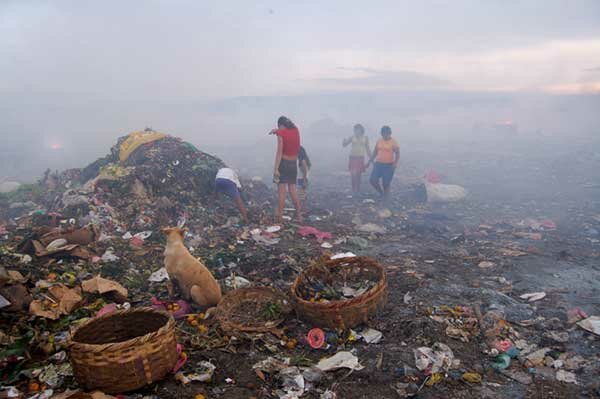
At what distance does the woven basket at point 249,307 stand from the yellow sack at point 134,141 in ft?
21.6

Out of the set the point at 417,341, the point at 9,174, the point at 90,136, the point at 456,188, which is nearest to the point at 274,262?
the point at 417,341

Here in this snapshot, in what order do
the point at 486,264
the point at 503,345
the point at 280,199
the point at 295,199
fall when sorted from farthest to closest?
the point at 295,199 → the point at 280,199 → the point at 486,264 → the point at 503,345

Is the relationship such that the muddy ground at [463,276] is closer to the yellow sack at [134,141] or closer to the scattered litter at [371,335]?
the scattered litter at [371,335]

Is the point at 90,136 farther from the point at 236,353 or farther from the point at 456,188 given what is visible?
the point at 236,353

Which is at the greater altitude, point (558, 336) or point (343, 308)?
point (343, 308)

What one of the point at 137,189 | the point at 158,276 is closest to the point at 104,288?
the point at 158,276

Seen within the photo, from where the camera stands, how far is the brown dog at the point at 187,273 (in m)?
3.60

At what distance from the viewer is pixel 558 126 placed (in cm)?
2683

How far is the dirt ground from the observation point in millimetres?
2674

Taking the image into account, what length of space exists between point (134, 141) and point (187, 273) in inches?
263

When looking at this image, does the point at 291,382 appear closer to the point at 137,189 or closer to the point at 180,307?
the point at 180,307

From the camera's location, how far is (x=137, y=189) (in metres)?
7.23

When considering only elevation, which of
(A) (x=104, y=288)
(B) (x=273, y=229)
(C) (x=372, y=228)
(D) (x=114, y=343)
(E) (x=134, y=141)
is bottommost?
(C) (x=372, y=228)

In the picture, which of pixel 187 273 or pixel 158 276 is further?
pixel 158 276
